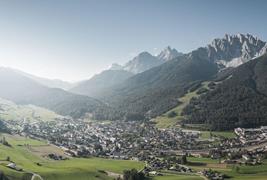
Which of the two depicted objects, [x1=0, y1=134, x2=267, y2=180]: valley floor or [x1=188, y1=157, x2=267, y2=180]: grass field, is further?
[x1=188, y1=157, x2=267, y2=180]: grass field

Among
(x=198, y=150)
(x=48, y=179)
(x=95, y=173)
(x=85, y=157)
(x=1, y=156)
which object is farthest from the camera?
(x=198, y=150)

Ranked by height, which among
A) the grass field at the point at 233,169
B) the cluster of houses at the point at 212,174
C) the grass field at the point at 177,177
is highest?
the grass field at the point at 233,169

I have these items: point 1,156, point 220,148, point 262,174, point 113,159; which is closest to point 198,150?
point 220,148

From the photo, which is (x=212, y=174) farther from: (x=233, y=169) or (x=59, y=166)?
(x=59, y=166)

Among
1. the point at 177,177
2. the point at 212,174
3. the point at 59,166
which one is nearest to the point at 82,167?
the point at 59,166

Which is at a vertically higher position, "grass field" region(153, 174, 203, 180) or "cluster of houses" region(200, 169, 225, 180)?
"cluster of houses" region(200, 169, 225, 180)

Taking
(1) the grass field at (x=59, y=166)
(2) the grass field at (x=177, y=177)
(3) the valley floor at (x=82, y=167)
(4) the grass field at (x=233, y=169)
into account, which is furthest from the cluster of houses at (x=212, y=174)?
(1) the grass field at (x=59, y=166)

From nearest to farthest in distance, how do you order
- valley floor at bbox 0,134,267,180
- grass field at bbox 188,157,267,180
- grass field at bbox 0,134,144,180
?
valley floor at bbox 0,134,267,180 < grass field at bbox 188,157,267,180 < grass field at bbox 0,134,144,180

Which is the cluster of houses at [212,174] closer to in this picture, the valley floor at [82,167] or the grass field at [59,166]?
the valley floor at [82,167]

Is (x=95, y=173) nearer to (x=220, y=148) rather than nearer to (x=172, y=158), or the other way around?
(x=172, y=158)

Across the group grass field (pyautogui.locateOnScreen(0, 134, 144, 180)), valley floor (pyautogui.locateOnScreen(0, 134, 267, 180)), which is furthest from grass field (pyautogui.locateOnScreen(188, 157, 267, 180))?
grass field (pyautogui.locateOnScreen(0, 134, 144, 180))

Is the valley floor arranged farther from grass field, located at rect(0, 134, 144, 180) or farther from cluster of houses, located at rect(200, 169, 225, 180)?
cluster of houses, located at rect(200, 169, 225, 180)
